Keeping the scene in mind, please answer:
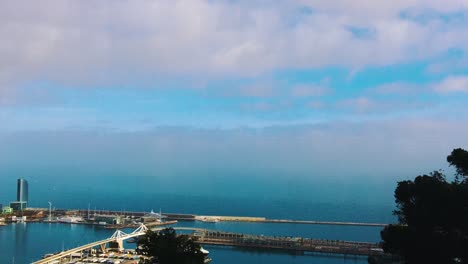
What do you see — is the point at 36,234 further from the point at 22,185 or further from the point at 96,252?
the point at 22,185

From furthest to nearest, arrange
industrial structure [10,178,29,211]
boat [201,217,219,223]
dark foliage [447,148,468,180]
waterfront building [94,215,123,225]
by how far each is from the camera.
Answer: industrial structure [10,178,29,211], boat [201,217,219,223], waterfront building [94,215,123,225], dark foliage [447,148,468,180]

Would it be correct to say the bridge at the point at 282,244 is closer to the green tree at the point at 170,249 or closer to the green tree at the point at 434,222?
the green tree at the point at 170,249

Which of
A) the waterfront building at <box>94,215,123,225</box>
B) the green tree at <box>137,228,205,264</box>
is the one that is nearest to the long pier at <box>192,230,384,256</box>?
the waterfront building at <box>94,215,123,225</box>

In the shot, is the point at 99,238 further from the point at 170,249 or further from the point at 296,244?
the point at 170,249

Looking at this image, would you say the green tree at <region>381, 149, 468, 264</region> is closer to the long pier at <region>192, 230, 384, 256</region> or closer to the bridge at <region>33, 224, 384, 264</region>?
the bridge at <region>33, 224, 384, 264</region>

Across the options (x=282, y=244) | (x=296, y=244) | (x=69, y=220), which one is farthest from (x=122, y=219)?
(x=296, y=244)

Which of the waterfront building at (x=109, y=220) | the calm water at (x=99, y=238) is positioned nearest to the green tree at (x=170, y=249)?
the calm water at (x=99, y=238)
